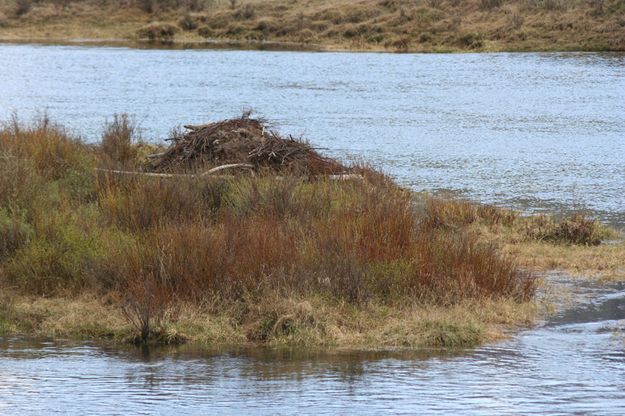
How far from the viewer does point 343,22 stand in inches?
2699

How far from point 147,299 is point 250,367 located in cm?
147

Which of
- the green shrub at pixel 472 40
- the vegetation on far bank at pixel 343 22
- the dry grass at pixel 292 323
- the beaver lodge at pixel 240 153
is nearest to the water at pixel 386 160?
the dry grass at pixel 292 323

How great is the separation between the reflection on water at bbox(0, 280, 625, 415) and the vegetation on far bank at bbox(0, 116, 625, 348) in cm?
43

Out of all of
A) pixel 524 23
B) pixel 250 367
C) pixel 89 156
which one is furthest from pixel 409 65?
pixel 250 367

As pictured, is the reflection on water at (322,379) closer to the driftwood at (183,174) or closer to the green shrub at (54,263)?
the green shrub at (54,263)

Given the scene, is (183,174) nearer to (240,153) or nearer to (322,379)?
(240,153)

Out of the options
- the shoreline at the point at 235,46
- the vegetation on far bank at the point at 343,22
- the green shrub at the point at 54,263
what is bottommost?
the green shrub at the point at 54,263

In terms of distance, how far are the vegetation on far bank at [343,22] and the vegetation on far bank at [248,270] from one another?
150 feet

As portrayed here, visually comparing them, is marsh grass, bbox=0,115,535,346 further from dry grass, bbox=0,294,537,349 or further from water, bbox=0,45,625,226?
water, bbox=0,45,625,226

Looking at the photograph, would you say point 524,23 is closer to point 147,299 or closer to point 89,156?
point 89,156

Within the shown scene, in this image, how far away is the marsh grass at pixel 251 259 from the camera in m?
11.5

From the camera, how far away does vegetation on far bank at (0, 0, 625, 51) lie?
59.6 meters

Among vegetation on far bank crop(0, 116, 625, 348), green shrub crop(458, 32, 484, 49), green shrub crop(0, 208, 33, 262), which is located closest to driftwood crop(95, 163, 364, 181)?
vegetation on far bank crop(0, 116, 625, 348)

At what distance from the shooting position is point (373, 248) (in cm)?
1267
